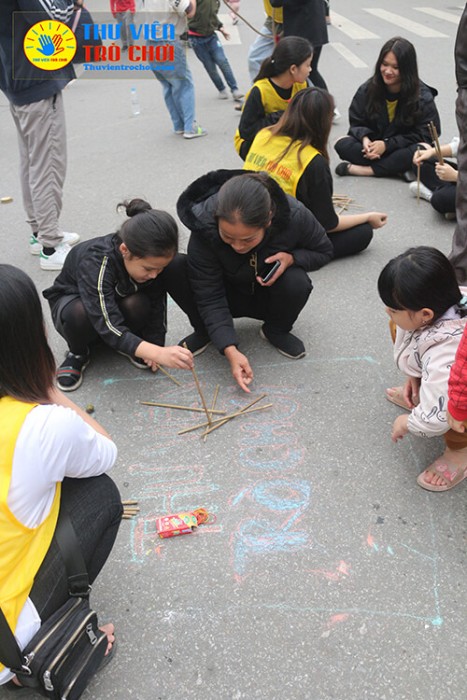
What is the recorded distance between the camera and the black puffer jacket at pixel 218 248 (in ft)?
7.85

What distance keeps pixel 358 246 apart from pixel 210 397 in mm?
1495

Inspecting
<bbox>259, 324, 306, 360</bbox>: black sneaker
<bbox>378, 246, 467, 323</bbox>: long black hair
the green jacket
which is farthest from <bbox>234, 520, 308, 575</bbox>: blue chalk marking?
the green jacket

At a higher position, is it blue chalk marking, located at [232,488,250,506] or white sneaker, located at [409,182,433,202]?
white sneaker, located at [409,182,433,202]

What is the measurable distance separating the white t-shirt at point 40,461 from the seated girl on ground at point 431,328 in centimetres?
103

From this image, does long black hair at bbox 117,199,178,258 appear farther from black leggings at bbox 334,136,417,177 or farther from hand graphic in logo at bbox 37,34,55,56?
black leggings at bbox 334,136,417,177

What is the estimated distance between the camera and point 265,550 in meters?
1.80

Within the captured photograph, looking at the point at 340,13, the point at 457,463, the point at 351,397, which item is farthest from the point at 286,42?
the point at 340,13

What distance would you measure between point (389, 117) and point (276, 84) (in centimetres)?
102

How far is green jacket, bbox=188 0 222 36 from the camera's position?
574 cm

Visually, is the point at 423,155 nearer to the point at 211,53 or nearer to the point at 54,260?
the point at 54,260

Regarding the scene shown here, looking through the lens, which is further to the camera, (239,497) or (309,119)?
(309,119)

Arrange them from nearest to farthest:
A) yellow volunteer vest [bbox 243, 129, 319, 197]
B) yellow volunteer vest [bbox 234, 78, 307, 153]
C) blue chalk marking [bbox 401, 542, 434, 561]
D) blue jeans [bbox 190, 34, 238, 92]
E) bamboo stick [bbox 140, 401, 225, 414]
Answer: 1. blue chalk marking [bbox 401, 542, 434, 561]
2. bamboo stick [bbox 140, 401, 225, 414]
3. yellow volunteer vest [bbox 243, 129, 319, 197]
4. yellow volunteer vest [bbox 234, 78, 307, 153]
5. blue jeans [bbox 190, 34, 238, 92]

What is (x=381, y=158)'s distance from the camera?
170 inches

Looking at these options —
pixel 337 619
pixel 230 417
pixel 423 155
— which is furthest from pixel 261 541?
pixel 423 155
